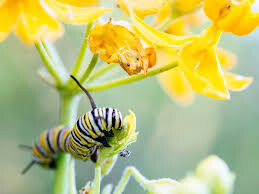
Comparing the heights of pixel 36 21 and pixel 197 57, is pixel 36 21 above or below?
above

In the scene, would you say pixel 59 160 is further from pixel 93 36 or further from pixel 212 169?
pixel 212 169

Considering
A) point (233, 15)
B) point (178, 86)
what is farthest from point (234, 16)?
point (178, 86)

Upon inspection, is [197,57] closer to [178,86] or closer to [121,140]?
[121,140]

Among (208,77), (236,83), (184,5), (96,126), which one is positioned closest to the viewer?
(96,126)

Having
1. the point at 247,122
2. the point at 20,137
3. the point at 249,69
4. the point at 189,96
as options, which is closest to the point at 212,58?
the point at 189,96

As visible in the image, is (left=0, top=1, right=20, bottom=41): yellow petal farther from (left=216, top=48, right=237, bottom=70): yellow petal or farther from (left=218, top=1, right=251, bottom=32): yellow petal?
(left=216, top=48, right=237, bottom=70): yellow petal

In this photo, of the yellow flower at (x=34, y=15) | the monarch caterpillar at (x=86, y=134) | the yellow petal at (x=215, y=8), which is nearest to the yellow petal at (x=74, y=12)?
the yellow flower at (x=34, y=15)
